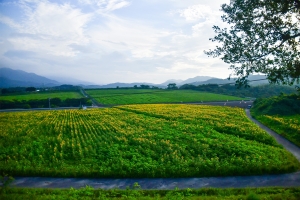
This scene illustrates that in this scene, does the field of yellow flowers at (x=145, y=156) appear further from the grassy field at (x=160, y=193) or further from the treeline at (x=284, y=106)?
the treeline at (x=284, y=106)

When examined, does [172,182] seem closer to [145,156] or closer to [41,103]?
[145,156]

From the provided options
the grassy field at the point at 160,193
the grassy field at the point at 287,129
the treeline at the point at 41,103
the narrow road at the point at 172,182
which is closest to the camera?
the grassy field at the point at 160,193

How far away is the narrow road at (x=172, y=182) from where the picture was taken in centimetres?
1345

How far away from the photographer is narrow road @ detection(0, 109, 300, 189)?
44.1 feet

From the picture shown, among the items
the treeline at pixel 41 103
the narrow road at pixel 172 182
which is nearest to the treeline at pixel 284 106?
the narrow road at pixel 172 182

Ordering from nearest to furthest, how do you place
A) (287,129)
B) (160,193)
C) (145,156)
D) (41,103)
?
1. (160,193)
2. (145,156)
3. (287,129)
4. (41,103)

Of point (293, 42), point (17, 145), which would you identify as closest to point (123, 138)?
point (17, 145)

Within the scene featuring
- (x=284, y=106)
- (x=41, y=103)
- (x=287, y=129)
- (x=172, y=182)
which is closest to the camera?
(x=172, y=182)

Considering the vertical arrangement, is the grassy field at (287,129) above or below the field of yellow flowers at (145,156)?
above

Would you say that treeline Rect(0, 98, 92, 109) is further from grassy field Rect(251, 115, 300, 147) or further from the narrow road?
the narrow road

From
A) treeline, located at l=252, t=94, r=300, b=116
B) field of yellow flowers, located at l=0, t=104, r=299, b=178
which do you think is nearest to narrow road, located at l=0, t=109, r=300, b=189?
field of yellow flowers, located at l=0, t=104, r=299, b=178

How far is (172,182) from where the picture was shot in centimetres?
1398

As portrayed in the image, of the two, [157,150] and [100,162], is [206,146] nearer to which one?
[157,150]

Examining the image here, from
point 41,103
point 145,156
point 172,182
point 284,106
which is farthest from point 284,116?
point 41,103
